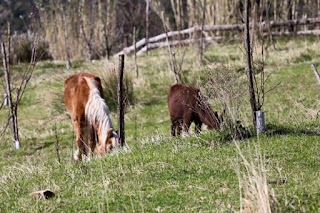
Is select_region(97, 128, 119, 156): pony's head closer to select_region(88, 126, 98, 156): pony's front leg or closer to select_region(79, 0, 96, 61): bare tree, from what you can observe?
select_region(88, 126, 98, 156): pony's front leg

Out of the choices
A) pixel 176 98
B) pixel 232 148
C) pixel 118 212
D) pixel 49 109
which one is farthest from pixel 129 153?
pixel 49 109

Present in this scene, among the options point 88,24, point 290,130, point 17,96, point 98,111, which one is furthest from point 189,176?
point 88,24

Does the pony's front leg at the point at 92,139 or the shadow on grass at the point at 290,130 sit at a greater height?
the shadow on grass at the point at 290,130

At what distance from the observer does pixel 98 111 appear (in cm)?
902

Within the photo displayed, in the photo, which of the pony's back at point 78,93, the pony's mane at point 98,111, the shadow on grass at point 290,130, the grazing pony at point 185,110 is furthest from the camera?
the grazing pony at point 185,110

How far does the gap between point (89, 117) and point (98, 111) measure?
0.34 m

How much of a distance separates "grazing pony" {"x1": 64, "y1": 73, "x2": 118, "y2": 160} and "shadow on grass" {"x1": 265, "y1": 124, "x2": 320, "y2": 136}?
2.18 meters

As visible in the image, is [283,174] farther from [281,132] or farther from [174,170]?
[281,132]

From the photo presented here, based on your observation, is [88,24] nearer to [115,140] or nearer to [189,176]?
[115,140]

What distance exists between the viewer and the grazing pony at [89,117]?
335 inches

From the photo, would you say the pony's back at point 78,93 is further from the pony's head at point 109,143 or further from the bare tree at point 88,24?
the bare tree at point 88,24

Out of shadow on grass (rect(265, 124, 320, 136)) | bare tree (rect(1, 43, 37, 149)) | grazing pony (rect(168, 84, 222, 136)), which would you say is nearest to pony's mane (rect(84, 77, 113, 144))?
bare tree (rect(1, 43, 37, 149))

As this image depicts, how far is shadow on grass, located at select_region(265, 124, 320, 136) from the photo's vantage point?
22.6 feet

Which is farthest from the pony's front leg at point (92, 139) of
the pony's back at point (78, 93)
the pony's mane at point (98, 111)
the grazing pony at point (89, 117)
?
the pony's back at point (78, 93)
